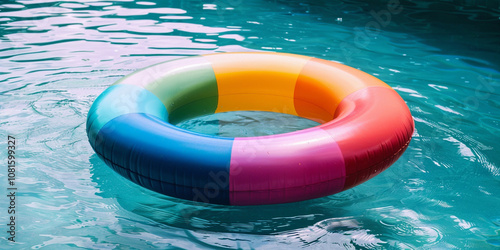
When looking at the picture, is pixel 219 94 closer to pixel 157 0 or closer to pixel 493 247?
pixel 493 247

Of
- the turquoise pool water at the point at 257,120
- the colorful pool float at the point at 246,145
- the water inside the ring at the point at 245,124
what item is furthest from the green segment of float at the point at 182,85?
the turquoise pool water at the point at 257,120

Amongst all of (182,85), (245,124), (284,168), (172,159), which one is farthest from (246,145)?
(245,124)

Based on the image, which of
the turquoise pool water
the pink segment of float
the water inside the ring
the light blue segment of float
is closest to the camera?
the pink segment of float

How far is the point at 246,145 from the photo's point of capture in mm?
2416

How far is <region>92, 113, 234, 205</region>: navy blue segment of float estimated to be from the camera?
2.36 m

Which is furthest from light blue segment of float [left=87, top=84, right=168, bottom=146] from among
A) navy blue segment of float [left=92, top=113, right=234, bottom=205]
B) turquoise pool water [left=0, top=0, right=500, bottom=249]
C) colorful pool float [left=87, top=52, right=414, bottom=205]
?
turquoise pool water [left=0, top=0, right=500, bottom=249]

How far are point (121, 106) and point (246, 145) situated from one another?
0.84 metres

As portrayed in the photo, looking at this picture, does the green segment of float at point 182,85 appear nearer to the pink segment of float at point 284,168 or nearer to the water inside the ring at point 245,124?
the water inside the ring at point 245,124

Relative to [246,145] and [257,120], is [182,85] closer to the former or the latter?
[257,120]

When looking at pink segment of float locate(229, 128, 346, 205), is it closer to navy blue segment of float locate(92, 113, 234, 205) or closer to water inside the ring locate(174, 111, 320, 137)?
navy blue segment of float locate(92, 113, 234, 205)

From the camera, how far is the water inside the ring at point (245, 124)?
362cm

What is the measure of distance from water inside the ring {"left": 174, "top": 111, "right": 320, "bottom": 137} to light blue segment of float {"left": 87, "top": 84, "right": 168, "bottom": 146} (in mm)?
638

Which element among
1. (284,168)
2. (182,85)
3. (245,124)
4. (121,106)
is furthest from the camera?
(245,124)

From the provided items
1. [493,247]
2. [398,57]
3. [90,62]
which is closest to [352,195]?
[493,247]
